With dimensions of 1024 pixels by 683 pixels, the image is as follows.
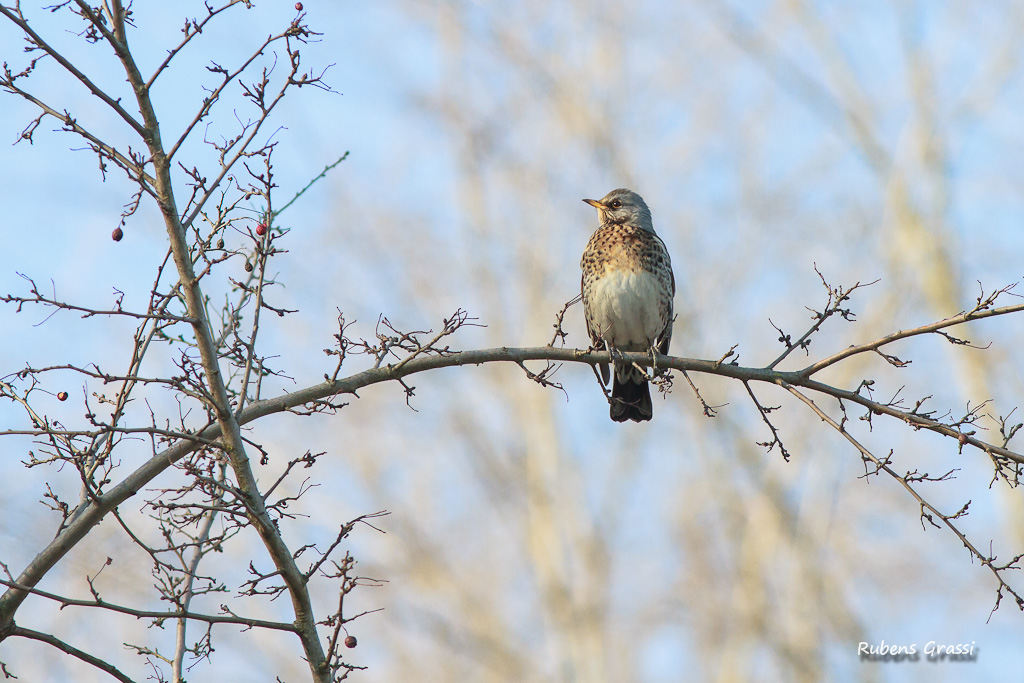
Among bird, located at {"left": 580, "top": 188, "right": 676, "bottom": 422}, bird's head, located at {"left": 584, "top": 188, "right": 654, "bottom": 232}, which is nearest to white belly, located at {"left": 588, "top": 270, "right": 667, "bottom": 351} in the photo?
bird, located at {"left": 580, "top": 188, "right": 676, "bottom": 422}

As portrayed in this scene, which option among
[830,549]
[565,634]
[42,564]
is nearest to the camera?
[42,564]

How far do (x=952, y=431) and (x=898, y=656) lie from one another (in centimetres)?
1059

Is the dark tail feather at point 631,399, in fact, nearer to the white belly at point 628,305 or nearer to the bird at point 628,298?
the bird at point 628,298

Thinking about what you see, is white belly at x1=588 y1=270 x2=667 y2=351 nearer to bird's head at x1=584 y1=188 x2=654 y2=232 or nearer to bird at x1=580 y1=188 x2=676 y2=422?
bird at x1=580 y1=188 x2=676 y2=422

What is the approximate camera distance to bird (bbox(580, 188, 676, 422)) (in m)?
6.89

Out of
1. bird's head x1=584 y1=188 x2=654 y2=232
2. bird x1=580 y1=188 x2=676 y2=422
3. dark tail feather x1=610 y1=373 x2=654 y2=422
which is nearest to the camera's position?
dark tail feather x1=610 y1=373 x2=654 y2=422

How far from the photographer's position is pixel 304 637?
3508 millimetres

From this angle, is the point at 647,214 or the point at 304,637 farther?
the point at 647,214

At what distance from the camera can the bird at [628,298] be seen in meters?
6.89

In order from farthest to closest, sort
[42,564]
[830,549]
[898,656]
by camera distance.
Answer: [830,549]
[898,656]
[42,564]

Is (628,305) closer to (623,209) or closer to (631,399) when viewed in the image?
(631,399)

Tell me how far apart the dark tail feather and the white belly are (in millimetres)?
346

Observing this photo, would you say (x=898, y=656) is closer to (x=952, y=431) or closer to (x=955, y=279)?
(x=955, y=279)

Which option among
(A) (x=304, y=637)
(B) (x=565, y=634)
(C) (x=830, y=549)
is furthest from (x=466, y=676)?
(A) (x=304, y=637)
